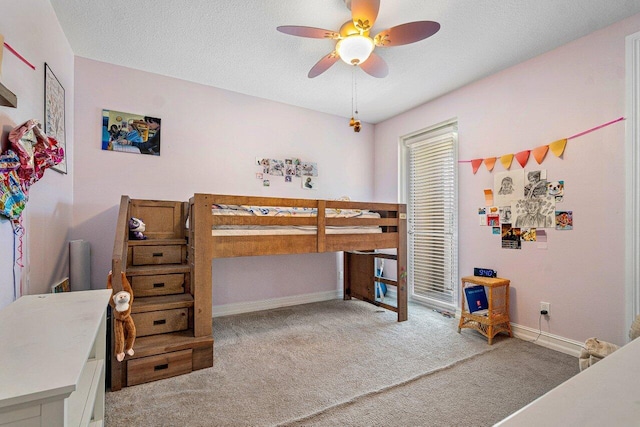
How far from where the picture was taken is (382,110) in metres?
3.98

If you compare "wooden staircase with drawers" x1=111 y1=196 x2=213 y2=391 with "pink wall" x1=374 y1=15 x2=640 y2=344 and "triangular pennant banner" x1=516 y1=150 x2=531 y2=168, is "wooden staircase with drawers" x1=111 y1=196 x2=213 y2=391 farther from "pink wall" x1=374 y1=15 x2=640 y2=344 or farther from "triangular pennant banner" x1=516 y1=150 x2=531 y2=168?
"triangular pennant banner" x1=516 y1=150 x2=531 y2=168

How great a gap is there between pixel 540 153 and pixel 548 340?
1.60 metres

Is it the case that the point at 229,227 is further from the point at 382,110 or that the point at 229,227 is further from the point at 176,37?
the point at 382,110

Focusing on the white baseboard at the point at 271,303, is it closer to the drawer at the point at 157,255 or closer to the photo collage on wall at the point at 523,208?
the drawer at the point at 157,255

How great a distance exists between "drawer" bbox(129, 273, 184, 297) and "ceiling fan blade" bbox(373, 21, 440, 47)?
2.33m

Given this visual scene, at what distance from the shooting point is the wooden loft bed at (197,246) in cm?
204

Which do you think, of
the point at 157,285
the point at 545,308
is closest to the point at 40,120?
the point at 157,285

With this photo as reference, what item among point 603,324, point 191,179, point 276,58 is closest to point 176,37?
point 276,58

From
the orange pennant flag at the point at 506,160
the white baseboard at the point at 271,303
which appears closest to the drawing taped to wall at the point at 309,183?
the white baseboard at the point at 271,303

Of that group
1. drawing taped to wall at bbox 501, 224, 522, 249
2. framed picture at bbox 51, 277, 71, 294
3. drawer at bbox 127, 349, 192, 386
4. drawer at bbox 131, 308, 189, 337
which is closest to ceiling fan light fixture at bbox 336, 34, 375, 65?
drawing taped to wall at bbox 501, 224, 522, 249

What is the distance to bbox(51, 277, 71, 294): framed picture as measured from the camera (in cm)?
212

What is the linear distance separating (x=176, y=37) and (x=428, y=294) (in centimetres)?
378

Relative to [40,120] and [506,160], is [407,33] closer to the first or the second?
[506,160]

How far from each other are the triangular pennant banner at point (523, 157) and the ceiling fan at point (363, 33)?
4.97ft
